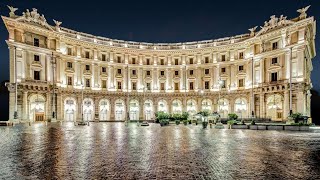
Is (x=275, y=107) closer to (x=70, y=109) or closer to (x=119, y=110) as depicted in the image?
(x=119, y=110)

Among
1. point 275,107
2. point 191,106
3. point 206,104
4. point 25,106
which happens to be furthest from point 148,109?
point 275,107

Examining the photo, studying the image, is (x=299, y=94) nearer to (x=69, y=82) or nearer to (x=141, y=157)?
(x=141, y=157)

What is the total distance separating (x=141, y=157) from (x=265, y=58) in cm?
4354

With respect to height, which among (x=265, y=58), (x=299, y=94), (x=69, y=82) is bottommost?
(x=299, y=94)

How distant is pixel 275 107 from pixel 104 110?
115 ft

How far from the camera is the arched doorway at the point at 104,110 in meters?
53.1

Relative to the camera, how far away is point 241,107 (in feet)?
167

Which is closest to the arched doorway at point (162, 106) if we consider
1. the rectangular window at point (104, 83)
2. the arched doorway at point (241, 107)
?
the rectangular window at point (104, 83)

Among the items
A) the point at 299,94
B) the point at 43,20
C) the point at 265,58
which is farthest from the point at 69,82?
the point at 299,94

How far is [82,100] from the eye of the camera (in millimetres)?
46906

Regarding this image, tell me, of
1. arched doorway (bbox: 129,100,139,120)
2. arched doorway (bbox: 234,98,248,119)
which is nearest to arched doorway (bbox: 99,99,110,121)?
arched doorway (bbox: 129,100,139,120)

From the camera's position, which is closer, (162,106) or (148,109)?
(148,109)

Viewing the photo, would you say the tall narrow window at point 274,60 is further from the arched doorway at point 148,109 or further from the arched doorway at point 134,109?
the arched doorway at point 134,109

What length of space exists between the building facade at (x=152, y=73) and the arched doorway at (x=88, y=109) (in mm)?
208
